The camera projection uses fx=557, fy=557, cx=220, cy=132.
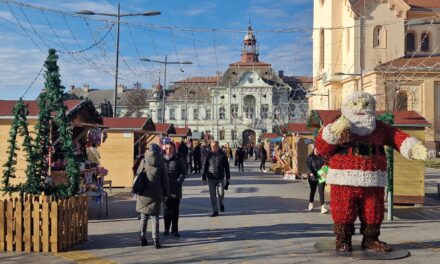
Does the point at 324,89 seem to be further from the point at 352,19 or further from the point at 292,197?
the point at 292,197

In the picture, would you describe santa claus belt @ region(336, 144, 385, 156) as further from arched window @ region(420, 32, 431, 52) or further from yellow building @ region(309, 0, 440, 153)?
arched window @ region(420, 32, 431, 52)

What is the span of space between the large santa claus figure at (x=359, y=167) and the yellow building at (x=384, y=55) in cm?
3574

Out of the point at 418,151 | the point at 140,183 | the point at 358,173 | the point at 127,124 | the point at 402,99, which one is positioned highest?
the point at 402,99

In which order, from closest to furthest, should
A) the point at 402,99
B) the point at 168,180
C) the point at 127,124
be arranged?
the point at 168,180
the point at 127,124
the point at 402,99

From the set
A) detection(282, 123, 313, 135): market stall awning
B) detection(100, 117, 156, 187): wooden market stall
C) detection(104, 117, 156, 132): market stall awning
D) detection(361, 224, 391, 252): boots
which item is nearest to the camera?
detection(361, 224, 391, 252): boots

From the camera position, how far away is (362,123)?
28.7 ft

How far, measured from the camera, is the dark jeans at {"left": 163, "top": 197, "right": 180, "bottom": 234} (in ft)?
35.1

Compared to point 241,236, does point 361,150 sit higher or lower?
higher

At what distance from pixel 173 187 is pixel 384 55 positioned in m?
43.5

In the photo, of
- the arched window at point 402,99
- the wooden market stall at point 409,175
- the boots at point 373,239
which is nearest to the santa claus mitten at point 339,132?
the boots at point 373,239

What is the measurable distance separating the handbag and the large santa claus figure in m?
3.01

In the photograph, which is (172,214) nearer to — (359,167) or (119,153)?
(359,167)

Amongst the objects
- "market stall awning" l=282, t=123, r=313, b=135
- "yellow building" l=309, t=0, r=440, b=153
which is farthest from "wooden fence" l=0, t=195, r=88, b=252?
"yellow building" l=309, t=0, r=440, b=153

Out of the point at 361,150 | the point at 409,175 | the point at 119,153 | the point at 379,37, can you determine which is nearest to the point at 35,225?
the point at 361,150
